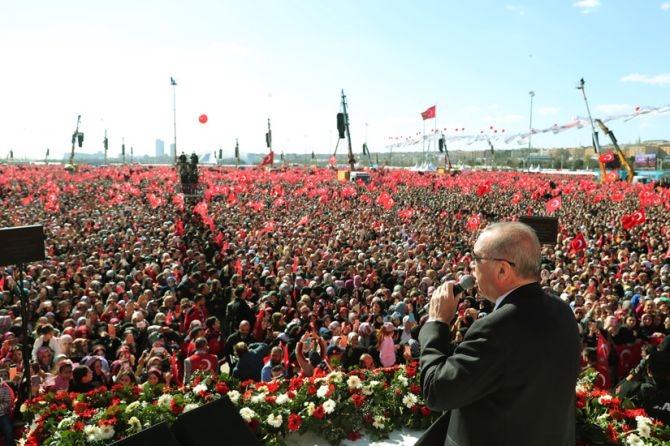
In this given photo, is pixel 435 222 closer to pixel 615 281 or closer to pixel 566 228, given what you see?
pixel 566 228

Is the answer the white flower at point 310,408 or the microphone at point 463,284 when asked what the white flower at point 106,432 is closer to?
the white flower at point 310,408

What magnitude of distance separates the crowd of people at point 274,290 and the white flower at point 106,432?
2.82ft

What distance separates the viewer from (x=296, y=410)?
4.64 metres

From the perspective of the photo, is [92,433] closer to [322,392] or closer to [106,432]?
[106,432]

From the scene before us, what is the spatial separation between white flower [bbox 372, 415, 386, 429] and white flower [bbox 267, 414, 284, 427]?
856mm

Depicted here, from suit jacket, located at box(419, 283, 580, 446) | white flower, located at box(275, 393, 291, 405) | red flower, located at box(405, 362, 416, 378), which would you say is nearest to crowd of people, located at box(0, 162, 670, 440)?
red flower, located at box(405, 362, 416, 378)

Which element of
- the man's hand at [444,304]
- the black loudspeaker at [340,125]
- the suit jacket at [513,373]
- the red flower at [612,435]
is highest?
the black loudspeaker at [340,125]

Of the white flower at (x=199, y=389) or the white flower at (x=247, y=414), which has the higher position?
the white flower at (x=199, y=389)

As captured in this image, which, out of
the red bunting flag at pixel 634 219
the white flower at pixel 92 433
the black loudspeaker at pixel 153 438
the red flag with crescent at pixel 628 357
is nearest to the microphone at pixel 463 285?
the black loudspeaker at pixel 153 438

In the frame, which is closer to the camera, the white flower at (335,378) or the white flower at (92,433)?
the white flower at (92,433)

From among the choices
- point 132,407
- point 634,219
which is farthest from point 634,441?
point 634,219

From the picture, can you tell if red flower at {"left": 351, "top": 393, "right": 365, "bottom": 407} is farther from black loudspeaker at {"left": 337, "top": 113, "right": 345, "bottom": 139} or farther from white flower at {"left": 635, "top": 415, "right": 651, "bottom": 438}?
black loudspeaker at {"left": 337, "top": 113, "right": 345, "bottom": 139}

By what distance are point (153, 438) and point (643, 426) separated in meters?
3.78

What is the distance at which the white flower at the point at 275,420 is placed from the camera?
439 cm
